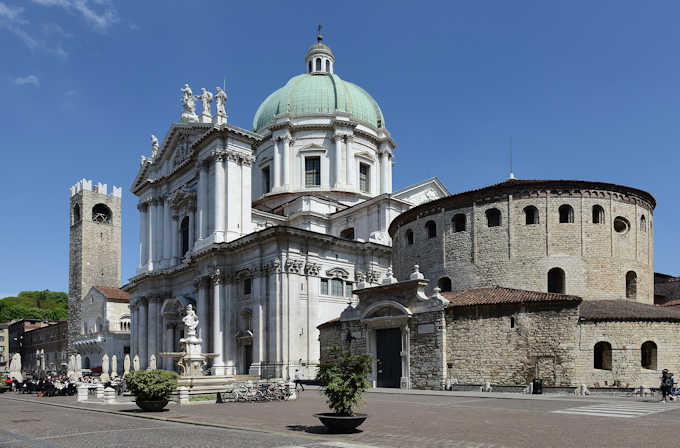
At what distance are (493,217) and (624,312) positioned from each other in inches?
385

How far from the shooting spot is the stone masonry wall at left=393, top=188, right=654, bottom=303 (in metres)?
35.8

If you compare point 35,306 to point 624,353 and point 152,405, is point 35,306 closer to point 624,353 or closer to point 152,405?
point 152,405

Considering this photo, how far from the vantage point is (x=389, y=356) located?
3469cm

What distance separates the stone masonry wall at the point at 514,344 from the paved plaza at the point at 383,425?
13.0ft

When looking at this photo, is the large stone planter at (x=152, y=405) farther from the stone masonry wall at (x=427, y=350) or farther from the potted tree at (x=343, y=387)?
the stone masonry wall at (x=427, y=350)

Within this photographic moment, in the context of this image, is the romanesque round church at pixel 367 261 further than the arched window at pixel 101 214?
No

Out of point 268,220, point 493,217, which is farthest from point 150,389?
point 268,220

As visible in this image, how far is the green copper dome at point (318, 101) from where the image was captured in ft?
220

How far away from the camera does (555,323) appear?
2958 cm

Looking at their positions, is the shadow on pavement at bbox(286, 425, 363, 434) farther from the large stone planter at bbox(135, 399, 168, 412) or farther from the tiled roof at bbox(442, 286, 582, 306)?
the tiled roof at bbox(442, 286, 582, 306)

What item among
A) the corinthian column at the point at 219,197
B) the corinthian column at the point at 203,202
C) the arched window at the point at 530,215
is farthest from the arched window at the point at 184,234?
the arched window at the point at 530,215

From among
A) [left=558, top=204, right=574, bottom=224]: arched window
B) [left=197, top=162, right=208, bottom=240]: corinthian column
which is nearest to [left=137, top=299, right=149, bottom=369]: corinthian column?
[left=197, top=162, right=208, bottom=240]: corinthian column

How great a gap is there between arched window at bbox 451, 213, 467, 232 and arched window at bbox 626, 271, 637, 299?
1004cm

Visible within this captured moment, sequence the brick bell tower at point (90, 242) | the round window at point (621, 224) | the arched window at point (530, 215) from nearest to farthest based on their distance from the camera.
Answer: the arched window at point (530, 215), the round window at point (621, 224), the brick bell tower at point (90, 242)
